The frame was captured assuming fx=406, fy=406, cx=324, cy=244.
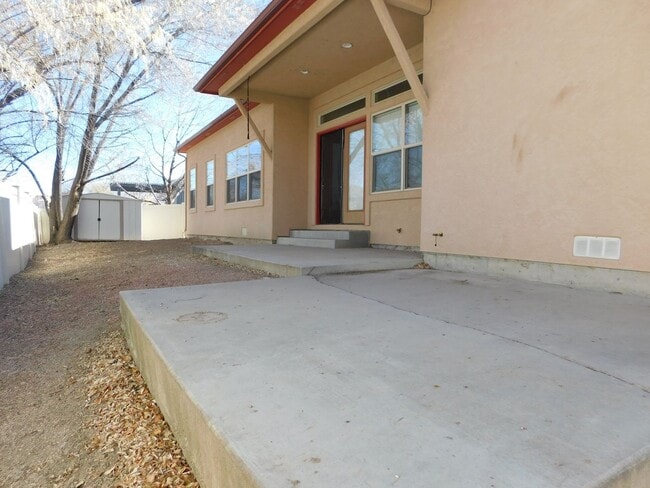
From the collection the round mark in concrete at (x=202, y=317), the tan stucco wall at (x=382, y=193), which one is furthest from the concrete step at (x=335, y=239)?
the round mark in concrete at (x=202, y=317)

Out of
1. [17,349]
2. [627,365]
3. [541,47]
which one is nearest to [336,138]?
[541,47]

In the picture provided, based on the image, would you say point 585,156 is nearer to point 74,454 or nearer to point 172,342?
point 172,342

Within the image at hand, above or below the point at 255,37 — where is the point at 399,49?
below

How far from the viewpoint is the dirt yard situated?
185cm

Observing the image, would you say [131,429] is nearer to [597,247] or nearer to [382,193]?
[597,247]

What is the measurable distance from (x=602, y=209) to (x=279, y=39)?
4849 millimetres

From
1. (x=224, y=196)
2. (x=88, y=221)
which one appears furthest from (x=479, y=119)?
(x=88, y=221)

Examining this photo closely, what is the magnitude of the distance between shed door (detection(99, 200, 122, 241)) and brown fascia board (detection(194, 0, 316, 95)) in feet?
37.6

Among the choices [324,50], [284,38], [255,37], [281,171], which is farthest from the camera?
[281,171]

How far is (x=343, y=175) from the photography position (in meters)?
8.30

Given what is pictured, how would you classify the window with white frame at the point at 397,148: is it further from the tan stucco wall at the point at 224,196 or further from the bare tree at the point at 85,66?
the bare tree at the point at 85,66

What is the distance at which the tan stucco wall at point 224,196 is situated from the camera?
360 inches

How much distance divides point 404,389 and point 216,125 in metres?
11.5

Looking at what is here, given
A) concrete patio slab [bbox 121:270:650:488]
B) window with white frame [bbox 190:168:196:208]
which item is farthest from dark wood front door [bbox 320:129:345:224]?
window with white frame [bbox 190:168:196:208]
